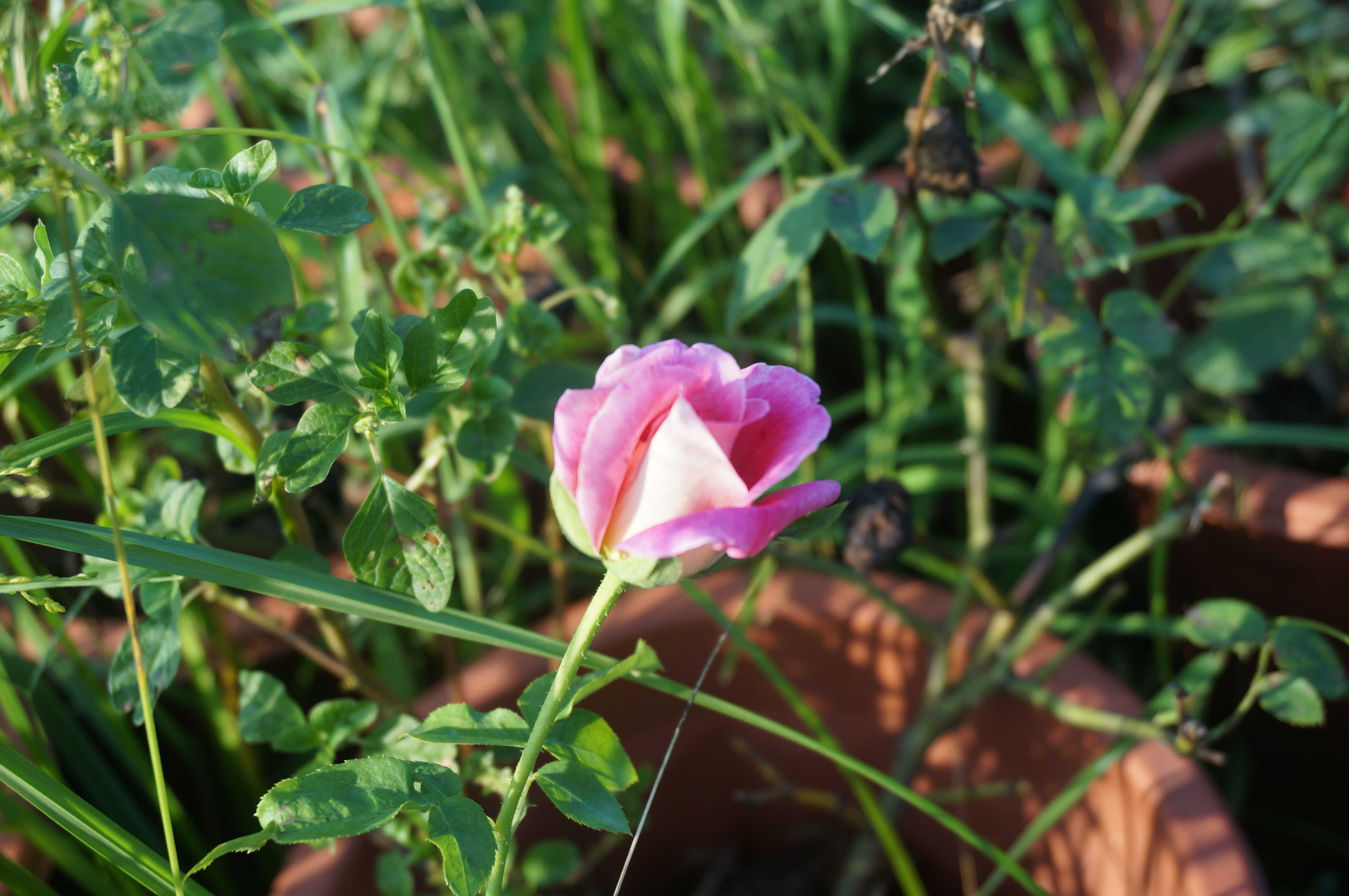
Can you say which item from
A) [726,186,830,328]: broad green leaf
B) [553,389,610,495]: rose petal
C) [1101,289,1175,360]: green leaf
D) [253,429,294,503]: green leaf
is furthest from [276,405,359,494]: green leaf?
[1101,289,1175,360]: green leaf

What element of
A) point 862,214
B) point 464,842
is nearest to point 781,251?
point 862,214

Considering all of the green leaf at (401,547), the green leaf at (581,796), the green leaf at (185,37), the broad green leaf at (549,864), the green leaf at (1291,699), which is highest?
the green leaf at (185,37)

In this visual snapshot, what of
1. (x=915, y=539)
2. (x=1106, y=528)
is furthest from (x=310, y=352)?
(x=1106, y=528)

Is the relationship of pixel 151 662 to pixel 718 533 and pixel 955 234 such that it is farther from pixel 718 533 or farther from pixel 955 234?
pixel 955 234

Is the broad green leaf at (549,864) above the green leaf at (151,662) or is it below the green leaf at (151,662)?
below

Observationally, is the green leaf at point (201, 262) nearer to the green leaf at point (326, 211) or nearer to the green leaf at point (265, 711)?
the green leaf at point (326, 211)

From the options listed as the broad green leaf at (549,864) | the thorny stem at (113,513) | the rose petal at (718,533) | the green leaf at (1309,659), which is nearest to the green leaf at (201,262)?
the thorny stem at (113,513)

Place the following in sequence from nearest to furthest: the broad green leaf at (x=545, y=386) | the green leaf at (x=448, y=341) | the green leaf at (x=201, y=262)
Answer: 1. the green leaf at (x=201, y=262)
2. the green leaf at (x=448, y=341)
3. the broad green leaf at (x=545, y=386)
